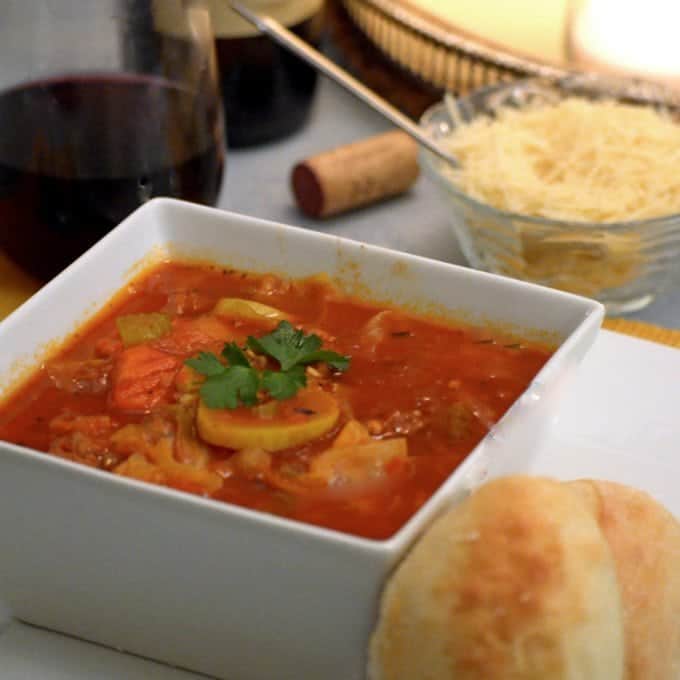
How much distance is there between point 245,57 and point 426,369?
58.0 inches

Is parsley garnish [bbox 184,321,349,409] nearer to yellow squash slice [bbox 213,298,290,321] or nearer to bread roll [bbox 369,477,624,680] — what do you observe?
yellow squash slice [bbox 213,298,290,321]

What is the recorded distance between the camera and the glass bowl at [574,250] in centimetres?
247

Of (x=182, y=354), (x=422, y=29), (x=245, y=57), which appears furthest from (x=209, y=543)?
(x=422, y=29)

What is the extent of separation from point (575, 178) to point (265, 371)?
1192 mm

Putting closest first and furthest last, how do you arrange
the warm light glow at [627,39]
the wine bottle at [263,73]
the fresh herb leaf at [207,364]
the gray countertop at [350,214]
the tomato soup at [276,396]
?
the tomato soup at [276,396], the fresh herb leaf at [207,364], the gray countertop at [350,214], the wine bottle at [263,73], the warm light glow at [627,39]

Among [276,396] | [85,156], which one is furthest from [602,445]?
[85,156]

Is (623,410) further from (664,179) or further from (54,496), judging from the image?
(54,496)

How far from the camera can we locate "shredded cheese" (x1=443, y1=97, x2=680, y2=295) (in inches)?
99.8

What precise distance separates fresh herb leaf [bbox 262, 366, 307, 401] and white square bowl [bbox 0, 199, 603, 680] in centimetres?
26

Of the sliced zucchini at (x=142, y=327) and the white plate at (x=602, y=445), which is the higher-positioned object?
the sliced zucchini at (x=142, y=327)

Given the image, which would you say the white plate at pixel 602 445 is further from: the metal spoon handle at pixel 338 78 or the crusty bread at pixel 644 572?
the metal spoon handle at pixel 338 78

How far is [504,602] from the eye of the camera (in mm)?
1364

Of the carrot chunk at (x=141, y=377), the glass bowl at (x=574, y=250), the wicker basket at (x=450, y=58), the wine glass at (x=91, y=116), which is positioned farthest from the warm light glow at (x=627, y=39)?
the carrot chunk at (x=141, y=377)

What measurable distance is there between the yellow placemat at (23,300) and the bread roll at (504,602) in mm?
1089
